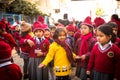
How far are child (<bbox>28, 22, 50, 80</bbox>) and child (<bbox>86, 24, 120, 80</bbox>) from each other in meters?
1.86

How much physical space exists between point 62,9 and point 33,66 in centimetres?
3011

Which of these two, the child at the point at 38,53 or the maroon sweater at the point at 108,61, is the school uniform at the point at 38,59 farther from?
the maroon sweater at the point at 108,61

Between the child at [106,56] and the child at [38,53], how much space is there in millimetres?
1859

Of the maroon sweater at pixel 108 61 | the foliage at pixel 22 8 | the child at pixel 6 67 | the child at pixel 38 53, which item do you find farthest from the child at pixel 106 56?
the foliage at pixel 22 8

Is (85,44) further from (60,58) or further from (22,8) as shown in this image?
(22,8)

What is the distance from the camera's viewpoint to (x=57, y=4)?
113ft

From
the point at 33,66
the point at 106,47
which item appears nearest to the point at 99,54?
the point at 106,47

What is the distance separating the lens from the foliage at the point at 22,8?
71.5 feet

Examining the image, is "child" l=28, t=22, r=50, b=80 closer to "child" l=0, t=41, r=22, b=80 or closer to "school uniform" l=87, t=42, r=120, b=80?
"school uniform" l=87, t=42, r=120, b=80

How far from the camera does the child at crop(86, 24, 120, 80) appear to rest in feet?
15.7

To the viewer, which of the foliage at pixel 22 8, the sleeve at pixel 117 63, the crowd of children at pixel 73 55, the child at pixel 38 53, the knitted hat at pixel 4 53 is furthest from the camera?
the foliage at pixel 22 8

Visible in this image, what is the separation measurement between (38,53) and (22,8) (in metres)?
15.9

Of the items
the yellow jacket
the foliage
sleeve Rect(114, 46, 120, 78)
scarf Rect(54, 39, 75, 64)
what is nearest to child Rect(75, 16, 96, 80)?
scarf Rect(54, 39, 75, 64)

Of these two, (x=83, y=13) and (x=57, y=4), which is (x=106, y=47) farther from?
(x=83, y=13)
